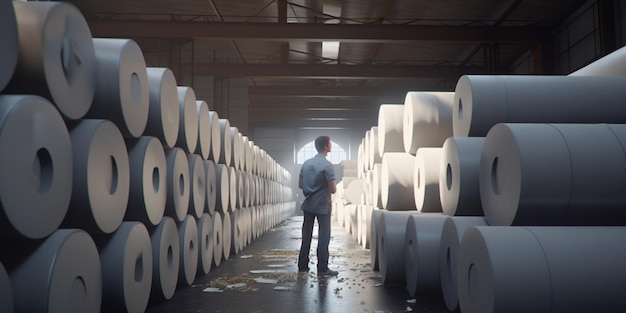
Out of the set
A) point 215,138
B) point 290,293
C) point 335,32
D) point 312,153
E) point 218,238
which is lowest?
point 290,293

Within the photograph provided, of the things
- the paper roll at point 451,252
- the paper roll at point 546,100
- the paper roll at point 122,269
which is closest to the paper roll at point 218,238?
the paper roll at point 122,269

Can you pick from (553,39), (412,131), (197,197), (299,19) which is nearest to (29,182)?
(197,197)

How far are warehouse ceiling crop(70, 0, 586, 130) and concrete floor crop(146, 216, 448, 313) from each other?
603cm

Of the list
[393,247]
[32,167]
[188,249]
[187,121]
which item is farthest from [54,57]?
[393,247]

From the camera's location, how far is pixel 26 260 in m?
2.41

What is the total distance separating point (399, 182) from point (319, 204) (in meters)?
0.85

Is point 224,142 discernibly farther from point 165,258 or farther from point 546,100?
point 546,100

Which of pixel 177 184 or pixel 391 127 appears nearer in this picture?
pixel 177 184

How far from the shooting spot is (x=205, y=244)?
582 cm

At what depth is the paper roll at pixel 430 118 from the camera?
5.16 m

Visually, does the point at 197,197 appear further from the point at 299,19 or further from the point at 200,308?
the point at 299,19

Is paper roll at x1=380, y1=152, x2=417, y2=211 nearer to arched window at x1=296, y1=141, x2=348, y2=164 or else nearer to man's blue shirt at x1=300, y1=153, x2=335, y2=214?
man's blue shirt at x1=300, y1=153, x2=335, y2=214

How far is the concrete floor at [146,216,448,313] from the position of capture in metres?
4.08

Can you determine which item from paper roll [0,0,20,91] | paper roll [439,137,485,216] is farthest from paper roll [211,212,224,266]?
paper roll [0,0,20,91]
